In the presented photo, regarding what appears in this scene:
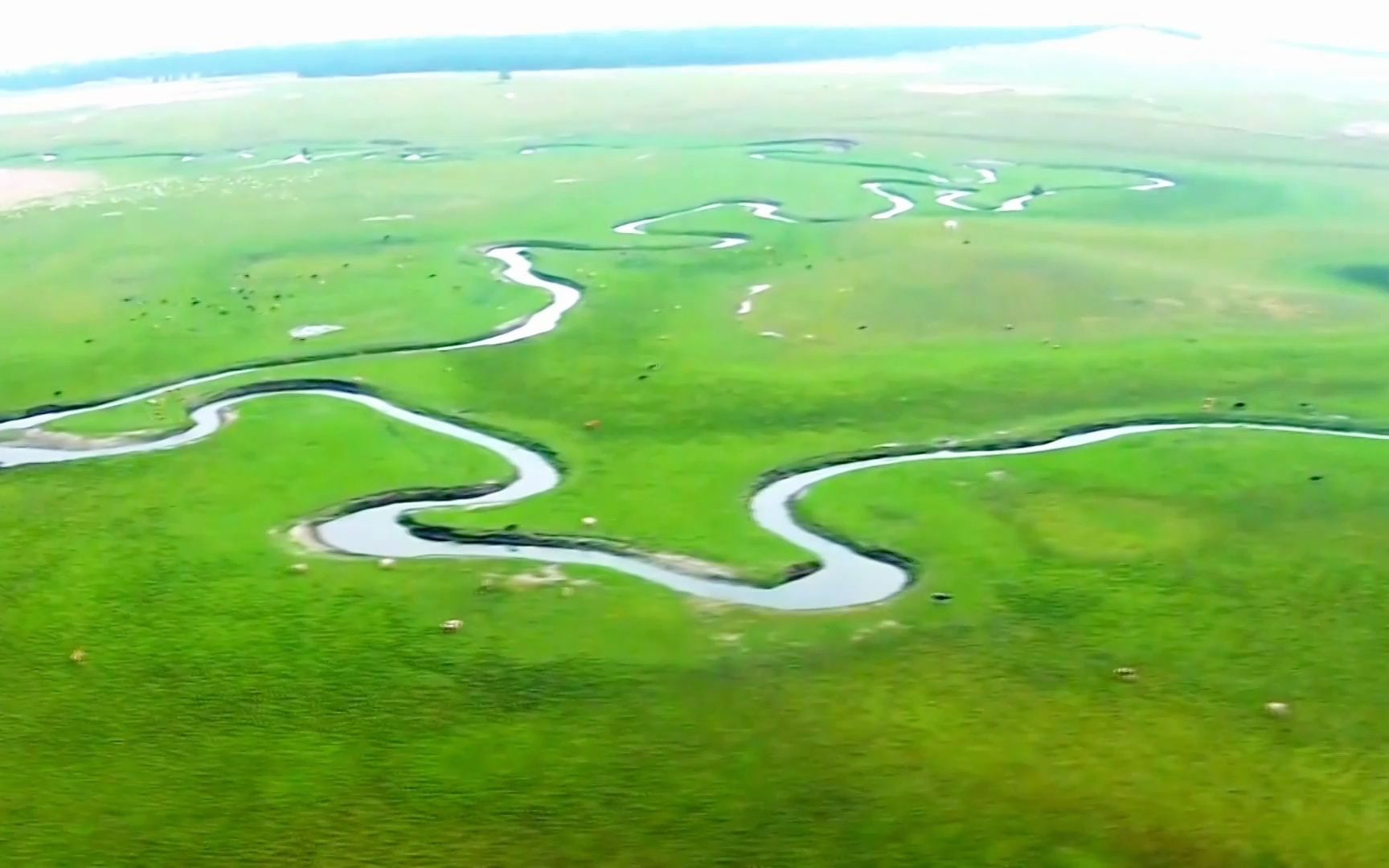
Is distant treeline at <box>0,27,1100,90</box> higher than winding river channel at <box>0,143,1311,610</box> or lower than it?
higher

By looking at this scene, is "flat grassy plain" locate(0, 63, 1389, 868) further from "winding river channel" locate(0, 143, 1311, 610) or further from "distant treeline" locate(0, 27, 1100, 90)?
"distant treeline" locate(0, 27, 1100, 90)

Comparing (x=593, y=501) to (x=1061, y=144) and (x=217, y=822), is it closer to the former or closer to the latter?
(x=217, y=822)

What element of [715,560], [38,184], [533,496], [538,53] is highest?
[538,53]

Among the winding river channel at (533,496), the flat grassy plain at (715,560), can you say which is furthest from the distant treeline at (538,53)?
the winding river channel at (533,496)

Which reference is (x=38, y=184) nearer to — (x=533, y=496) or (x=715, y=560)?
(x=533, y=496)

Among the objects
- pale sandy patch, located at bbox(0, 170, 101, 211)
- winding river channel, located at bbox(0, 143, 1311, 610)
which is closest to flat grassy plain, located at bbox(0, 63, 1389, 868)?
winding river channel, located at bbox(0, 143, 1311, 610)

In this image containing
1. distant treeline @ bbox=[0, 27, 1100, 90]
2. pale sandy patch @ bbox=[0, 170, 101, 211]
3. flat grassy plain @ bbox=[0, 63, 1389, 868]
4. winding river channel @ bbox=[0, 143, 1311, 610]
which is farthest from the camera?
distant treeline @ bbox=[0, 27, 1100, 90]

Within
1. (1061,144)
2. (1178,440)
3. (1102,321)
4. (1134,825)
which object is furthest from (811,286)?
(1061,144)

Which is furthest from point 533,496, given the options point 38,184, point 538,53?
point 538,53
